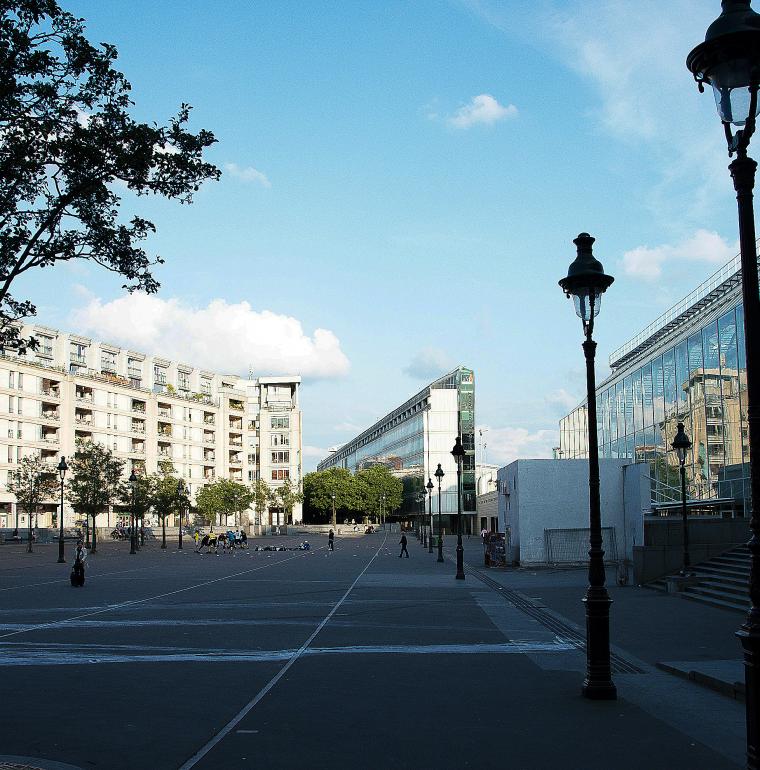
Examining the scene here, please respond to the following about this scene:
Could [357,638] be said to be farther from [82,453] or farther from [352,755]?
[82,453]

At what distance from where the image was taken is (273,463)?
142 m

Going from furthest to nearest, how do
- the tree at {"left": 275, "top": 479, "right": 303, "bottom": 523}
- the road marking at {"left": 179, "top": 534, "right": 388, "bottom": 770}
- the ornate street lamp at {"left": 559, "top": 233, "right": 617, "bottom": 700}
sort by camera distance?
the tree at {"left": 275, "top": 479, "right": 303, "bottom": 523} → the ornate street lamp at {"left": 559, "top": 233, "right": 617, "bottom": 700} → the road marking at {"left": 179, "top": 534, "right": 388, "bottom": 770}

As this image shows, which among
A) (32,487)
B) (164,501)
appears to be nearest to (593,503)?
(32,487)

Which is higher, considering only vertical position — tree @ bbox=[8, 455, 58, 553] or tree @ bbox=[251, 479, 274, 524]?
tree @ bbox=[8, 455, 58, 553]

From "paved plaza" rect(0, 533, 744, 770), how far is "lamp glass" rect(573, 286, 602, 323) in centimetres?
474

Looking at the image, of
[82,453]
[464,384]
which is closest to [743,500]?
[82,453]

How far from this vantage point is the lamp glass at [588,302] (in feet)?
37.9

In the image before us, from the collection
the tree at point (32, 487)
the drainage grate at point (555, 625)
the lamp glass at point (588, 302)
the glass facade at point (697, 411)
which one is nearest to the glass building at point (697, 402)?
the glass facade at point (697, 411)

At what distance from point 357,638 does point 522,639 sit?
9.67 feet

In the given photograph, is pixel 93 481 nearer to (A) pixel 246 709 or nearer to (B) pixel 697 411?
(B) pixel 697 411

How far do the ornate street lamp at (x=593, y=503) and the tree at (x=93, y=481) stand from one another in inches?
2185

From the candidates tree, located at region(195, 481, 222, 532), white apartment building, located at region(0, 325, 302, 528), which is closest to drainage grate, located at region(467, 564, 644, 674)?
white apartment building, located at region(0, 325, 302, 528)

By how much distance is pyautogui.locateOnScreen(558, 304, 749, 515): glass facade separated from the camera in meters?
37.3

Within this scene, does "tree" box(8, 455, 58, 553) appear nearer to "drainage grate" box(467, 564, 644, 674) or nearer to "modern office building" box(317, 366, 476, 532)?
"drainage grate" box(467, 564, 644, 674)
